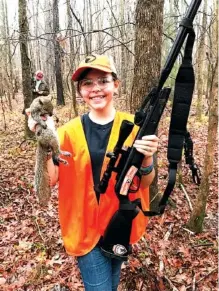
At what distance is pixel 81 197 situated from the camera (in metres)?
2.28

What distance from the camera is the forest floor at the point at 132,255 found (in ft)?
12.7

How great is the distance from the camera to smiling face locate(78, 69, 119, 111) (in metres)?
2.25

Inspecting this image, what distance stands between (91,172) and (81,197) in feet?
0.66

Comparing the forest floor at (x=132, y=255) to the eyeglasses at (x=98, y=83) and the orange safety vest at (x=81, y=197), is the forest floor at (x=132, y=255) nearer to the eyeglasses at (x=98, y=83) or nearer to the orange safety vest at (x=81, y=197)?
the orange safety vest at (x=81, y=197)

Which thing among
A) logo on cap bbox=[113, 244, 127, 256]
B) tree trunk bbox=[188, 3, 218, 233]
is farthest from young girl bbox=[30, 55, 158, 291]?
tree trunk bbox=[188, 3, 218, 233]

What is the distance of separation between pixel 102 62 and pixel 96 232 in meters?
1.28

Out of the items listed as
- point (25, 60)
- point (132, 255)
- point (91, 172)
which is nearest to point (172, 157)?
point (91, 172)

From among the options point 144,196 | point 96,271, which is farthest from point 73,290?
point 144,196

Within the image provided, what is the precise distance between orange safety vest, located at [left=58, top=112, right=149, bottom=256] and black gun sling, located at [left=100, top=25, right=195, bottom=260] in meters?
0.09

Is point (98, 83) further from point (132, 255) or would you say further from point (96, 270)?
point (132, 255)

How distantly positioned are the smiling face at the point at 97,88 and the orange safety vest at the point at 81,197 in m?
0.19

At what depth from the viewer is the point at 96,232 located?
7.73ft

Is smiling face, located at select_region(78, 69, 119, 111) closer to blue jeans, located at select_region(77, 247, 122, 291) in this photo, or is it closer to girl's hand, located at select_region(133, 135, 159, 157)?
girl's hand, located at select_region(133, 135, 159, 157)

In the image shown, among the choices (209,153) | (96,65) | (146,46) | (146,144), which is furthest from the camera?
(209,153)
